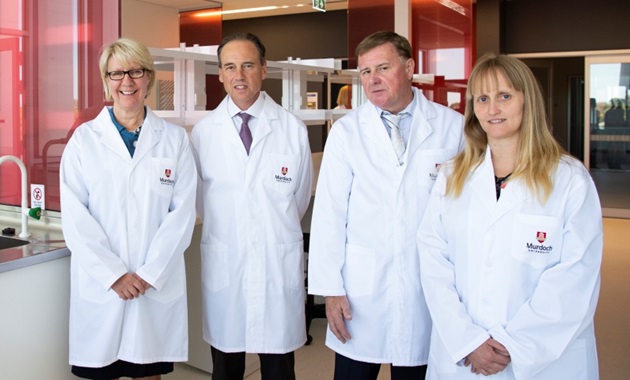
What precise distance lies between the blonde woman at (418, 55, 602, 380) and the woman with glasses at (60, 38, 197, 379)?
3.03ft

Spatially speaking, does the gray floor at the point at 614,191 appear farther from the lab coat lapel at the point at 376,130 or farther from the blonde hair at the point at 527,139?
the blonde hair at the point at 527,139

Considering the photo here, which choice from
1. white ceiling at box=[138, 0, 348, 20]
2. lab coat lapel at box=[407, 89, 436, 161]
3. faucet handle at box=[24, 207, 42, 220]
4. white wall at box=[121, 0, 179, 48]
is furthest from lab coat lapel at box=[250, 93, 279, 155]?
white ceiling at box=[138, 0, 348, 20]

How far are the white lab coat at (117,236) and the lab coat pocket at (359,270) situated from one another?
579mm

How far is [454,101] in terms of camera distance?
7.57 metres

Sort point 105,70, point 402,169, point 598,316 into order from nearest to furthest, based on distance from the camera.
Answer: point 402,169 < point 105,70 < point 598,316

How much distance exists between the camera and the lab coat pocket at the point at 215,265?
7.54ft

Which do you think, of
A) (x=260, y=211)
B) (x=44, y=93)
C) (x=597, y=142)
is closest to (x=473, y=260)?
(x=260, y=211)

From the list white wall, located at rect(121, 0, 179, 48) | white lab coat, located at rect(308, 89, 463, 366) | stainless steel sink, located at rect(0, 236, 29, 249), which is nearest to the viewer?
white lab coat, located at rect(308, 89, 463, 366)

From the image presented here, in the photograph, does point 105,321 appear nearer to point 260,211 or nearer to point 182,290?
point 182,290

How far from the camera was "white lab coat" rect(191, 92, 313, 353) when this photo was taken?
7.47 feet

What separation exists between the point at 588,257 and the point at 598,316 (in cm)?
310

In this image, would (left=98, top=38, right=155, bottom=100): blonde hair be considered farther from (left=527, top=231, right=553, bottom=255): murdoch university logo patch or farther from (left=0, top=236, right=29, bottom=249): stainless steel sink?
(left=527, top=231, right=553, bottom=255): murdoch university logo patch

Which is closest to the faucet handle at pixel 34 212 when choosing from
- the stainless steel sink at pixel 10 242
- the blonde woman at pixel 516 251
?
the stainless steel sink at pixel 10 242

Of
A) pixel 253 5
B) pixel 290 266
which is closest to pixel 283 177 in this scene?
pixel 290 266
